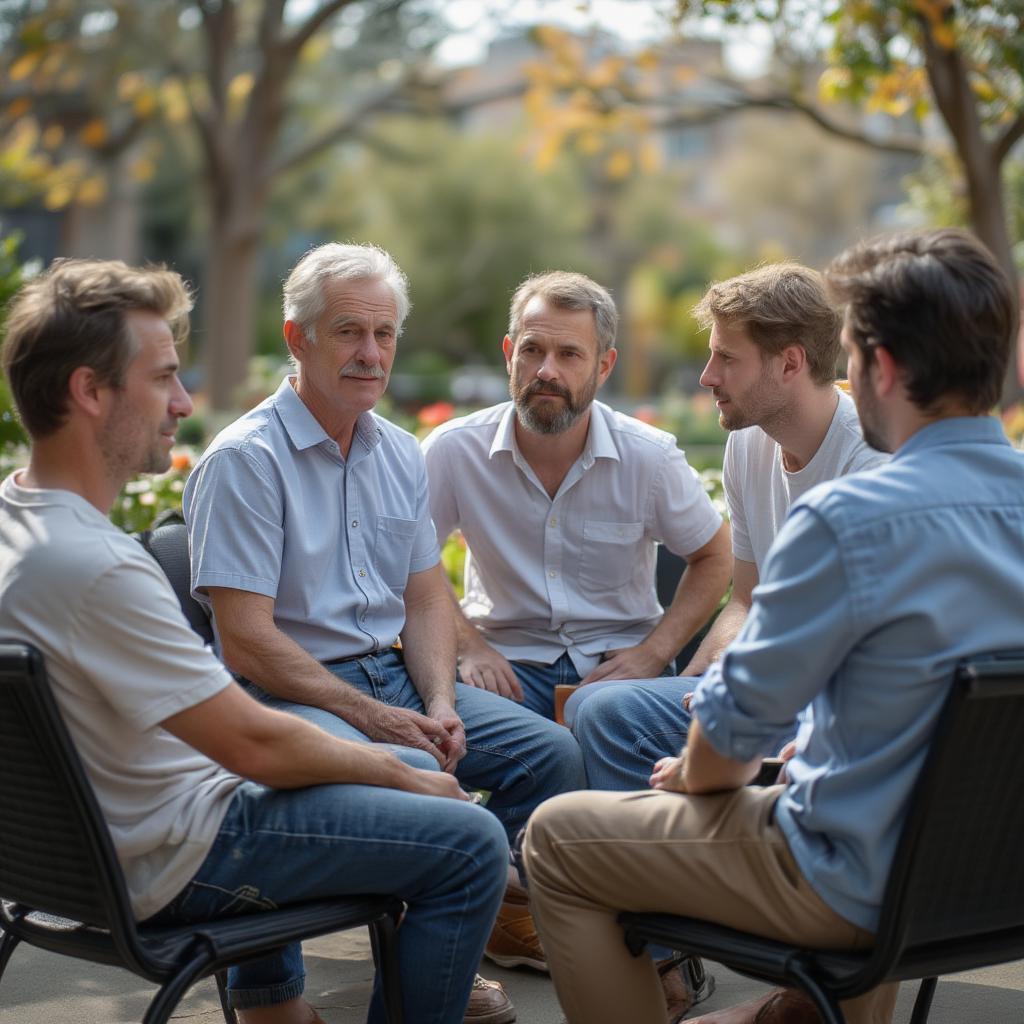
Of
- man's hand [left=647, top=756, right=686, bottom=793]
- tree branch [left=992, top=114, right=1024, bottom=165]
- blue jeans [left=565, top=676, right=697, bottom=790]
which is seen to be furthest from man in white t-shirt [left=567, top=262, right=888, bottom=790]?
tree branch [left=992, top=114, right=1024, bottom=165]

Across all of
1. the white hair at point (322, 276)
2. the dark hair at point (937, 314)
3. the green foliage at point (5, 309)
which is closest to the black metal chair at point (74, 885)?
the dark hair at point (937, 314)

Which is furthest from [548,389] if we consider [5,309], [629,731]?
[5,309]

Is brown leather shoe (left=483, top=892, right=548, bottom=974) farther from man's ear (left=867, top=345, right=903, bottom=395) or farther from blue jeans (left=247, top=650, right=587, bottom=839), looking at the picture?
man's ear (left=867, top=345, right=903, bottom=395)

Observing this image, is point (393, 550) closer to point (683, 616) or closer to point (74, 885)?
point (683, 616)

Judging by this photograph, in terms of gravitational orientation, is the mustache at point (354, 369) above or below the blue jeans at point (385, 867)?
above

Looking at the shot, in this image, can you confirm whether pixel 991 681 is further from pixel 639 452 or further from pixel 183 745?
pixel 639 452

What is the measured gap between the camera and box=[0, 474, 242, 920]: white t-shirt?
230cm

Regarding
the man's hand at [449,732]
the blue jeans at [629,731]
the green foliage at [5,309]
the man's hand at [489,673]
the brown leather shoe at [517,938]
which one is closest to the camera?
the man's hand at [449,732]

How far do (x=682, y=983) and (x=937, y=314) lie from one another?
74.4 inches

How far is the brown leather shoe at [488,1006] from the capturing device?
3.40 m

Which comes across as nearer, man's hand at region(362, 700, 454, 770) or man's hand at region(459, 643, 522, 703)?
man's hand at region(362, 700, 454, 770)

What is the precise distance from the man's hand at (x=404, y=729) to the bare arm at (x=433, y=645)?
0.24 feet

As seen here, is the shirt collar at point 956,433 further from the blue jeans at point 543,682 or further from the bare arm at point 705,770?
the blue jeans at point 543,682

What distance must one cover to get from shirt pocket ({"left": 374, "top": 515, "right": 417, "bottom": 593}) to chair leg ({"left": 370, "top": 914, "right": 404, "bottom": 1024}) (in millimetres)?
1184
